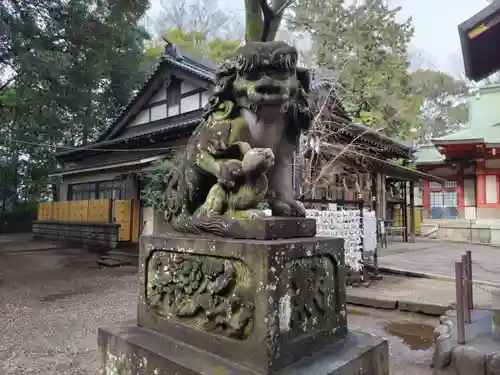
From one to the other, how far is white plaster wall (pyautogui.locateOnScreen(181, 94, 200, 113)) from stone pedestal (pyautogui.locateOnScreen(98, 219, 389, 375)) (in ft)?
32.8

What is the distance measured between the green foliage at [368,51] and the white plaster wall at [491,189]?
434 centimetres

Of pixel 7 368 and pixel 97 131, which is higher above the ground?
pixel 97 131

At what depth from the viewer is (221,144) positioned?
2.20m

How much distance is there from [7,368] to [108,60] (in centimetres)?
1027

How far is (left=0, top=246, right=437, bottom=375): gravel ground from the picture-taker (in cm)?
384

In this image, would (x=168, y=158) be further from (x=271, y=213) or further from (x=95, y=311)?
(x=271, y=213)

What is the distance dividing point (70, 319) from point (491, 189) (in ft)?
56.0

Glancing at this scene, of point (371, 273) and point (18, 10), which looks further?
point (18, 10)

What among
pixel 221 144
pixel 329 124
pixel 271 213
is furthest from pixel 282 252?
pixel 329 124

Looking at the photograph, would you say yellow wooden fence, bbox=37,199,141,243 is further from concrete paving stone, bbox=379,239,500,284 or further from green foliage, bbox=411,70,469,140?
green foliage, bbox=411,70,469,140

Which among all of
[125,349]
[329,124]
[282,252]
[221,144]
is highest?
[329,124]

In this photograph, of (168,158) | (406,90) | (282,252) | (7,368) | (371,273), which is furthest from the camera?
(406,90)

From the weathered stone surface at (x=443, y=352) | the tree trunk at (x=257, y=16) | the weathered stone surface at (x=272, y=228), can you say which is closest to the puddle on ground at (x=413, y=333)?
the weathered stone surface at (x=443, y=352)

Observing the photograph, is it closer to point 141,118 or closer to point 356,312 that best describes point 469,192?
point 356,312
